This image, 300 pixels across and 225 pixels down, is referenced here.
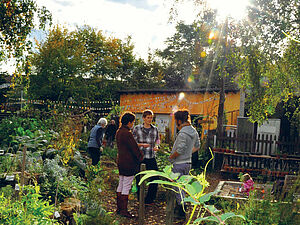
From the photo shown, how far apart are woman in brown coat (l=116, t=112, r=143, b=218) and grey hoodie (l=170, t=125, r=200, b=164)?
69 centimetres

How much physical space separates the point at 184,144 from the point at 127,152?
1.00m

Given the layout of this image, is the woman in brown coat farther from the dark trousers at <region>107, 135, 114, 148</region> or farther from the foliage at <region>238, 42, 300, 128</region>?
the dark trousers at <region>107, 135, 114, 148</region>

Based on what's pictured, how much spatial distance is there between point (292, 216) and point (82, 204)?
10.5ft

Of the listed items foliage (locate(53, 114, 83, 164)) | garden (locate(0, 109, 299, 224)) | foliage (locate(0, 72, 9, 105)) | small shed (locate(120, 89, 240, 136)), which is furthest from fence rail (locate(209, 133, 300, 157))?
foliage (locate(0, 72, 9, 105))

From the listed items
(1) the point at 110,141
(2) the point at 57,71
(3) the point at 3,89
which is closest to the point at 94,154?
(1) the point at 110,141

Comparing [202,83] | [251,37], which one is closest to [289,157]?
[251,37]

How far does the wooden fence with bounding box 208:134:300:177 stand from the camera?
31.9 ft

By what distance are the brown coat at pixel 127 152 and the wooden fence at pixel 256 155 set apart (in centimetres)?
533

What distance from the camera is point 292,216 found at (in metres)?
3.49

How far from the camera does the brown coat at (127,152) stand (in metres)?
5.42

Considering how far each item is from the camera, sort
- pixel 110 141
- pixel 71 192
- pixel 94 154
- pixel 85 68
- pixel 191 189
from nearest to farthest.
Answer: pixel 191 189 → pixel 71 192 → pixel 94 154 → pixel 110 141 → pixel 85 68

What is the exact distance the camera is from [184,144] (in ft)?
16.9

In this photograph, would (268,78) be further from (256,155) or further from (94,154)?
(94,154)

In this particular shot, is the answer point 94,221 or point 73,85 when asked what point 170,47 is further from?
point 94,221
